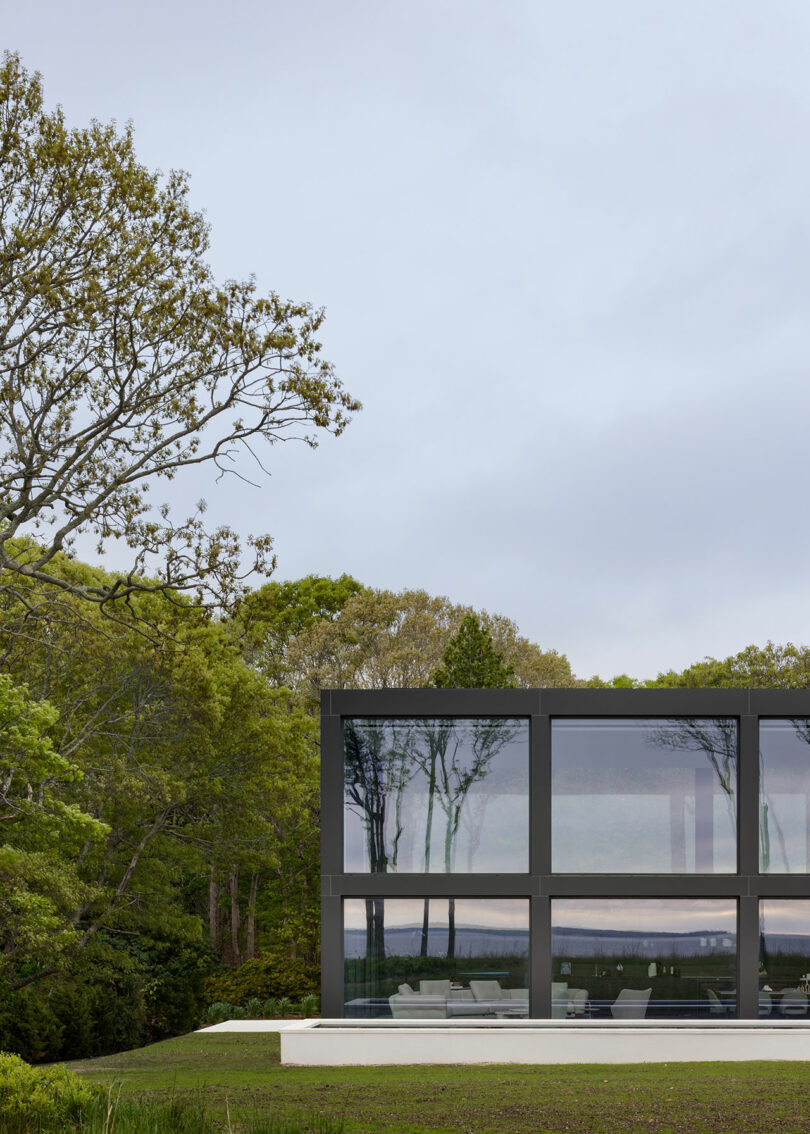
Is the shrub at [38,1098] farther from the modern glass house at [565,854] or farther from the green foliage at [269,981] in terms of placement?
the green foliage at [269,981]

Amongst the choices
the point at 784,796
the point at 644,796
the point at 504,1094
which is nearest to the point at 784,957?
the point at 784,796

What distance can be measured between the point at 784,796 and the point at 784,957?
2.26 metres

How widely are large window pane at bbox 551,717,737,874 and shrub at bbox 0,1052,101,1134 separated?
366 inches

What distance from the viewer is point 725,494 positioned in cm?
4044

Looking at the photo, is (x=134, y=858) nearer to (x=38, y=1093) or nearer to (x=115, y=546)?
(x=115, y=546)

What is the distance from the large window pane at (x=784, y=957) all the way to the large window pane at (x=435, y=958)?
3388 millimetres

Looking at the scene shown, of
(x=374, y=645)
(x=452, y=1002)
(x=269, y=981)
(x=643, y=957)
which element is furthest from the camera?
(x=374, y=645)

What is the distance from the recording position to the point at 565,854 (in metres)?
17.6

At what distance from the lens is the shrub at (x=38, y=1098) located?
30.0 feet

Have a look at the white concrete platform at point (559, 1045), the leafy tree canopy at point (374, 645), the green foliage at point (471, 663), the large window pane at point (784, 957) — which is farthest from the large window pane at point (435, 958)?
the leafy tree canopy at point (374, 645)

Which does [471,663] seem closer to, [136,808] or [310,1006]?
[136,808]

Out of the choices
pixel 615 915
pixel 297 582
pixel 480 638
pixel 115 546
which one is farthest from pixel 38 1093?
pixel 297 582

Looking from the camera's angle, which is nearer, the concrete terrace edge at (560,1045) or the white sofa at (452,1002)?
the concrete terrace edge at (560,1045)

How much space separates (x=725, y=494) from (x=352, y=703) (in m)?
25.8
